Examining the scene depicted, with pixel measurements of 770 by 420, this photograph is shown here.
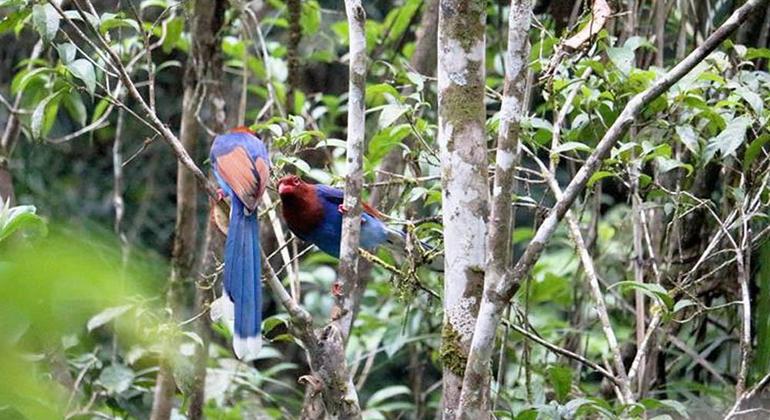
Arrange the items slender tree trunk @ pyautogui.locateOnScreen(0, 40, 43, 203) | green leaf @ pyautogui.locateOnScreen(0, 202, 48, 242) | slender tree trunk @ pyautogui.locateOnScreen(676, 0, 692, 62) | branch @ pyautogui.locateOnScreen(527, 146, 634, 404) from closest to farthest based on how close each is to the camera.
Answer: green leaf @ pyautogui.locateOnScreen(0, 202, 48, 242) → branch @ pyautogui.locateOnScreen(527, 146, 634, 404) → slender tree trunk @ pyautogui.locateOnScreen(0, 40, 43, 203) → slender tree trunk @ pyautogui.locateOnScreen(676, 0, 692, 62)

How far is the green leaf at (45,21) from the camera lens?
2.85m

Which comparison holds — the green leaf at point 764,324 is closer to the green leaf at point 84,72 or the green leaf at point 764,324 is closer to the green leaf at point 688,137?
the green leaf at point 688,137

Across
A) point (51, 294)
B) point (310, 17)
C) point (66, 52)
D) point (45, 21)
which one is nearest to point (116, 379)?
point (66, 52)

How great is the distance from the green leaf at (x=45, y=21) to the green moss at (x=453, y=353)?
140 cm

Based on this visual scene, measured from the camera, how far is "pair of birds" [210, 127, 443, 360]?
271 centimetres

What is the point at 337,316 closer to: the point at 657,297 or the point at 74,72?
the point at 657,297

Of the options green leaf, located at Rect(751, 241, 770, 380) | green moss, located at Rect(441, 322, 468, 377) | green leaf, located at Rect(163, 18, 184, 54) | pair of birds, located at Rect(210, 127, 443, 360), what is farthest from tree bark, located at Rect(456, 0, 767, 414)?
green leaf, located at Rect(163, 18, 184, 54)

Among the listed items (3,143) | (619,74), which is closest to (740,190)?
(619,74)

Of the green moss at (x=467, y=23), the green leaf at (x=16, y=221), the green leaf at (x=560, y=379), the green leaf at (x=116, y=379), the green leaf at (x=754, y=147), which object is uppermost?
the green moss at (x=467, y=23)

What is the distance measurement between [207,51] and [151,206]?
216 cm

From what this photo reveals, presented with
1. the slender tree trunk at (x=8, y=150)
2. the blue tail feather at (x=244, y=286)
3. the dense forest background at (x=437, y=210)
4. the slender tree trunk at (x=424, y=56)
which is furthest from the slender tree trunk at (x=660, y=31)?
the slender tree trunk at (x=8, y=150)

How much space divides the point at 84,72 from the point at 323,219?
33.9 inches

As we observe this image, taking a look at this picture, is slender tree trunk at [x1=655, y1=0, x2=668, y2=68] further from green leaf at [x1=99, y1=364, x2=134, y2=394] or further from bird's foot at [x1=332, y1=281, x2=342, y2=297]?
green leaf at [x1=99, y1=364, x2=134, y2=394]

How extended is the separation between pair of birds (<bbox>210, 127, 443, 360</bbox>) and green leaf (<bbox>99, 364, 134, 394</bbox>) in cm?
97
